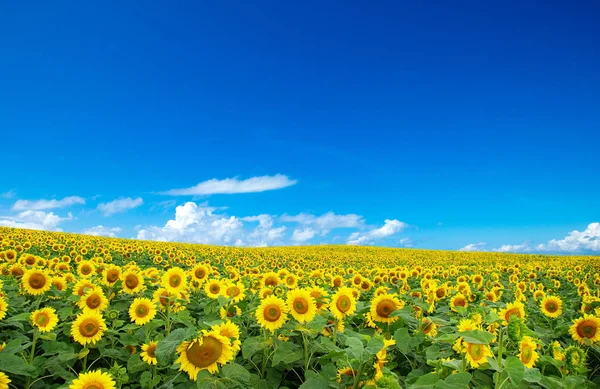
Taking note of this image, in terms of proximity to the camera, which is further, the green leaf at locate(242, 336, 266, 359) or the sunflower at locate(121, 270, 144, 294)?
the sunflower at locate(121, 270, 144, 294)

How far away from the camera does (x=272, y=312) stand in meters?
4.20

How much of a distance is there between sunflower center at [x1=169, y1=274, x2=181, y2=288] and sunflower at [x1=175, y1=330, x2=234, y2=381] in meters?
3.40

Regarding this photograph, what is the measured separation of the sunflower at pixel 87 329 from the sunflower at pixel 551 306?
7444 millimetres

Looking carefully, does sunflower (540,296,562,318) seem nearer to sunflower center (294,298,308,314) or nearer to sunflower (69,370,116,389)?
sunflower center (294,298,308,314)

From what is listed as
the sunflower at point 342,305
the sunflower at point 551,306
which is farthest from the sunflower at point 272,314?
the sunflower at point 551,306

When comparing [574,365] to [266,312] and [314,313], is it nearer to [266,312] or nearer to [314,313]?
[314,313]

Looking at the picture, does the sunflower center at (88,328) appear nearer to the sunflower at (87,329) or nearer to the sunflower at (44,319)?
the sunflower at (87,329)

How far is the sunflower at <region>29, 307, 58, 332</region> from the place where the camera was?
194 inches

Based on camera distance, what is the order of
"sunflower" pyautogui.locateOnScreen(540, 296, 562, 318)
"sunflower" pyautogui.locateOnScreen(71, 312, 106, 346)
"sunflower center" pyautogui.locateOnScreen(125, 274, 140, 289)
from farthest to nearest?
"sunflower" pyautogui.locateOnScreen(540, 296, 562, 318) → "sunflower center" pyautogui.locateOnScreen(125, 274, 140, 289) → "sunflower" pyautogui.locateOnScreen(71, 312, 106, 346)

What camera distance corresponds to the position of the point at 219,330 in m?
3.17

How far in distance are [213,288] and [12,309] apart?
9.55 ft

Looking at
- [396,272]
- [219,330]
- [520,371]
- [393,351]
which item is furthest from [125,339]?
[396,272]

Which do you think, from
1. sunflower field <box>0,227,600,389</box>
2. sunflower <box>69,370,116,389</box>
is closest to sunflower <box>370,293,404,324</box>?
sunflower field <box>0,227,600,389</box>

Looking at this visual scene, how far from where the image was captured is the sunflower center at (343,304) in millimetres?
4605
